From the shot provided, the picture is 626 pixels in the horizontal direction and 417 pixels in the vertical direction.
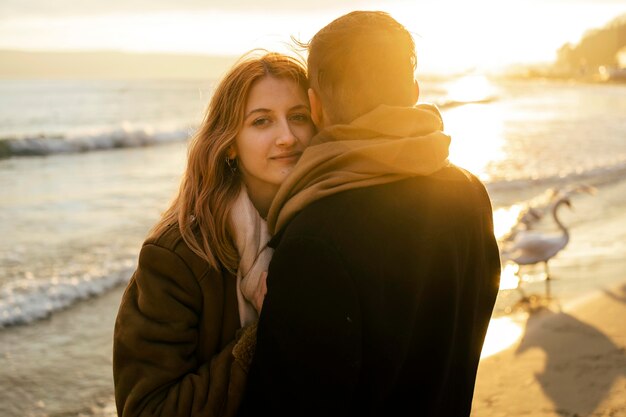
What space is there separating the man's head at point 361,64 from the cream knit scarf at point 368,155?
5 centimetres

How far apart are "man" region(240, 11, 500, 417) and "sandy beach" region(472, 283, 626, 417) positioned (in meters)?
2.48

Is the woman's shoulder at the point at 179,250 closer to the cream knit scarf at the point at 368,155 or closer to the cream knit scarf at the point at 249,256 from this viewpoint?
the cream knit scarf at the point at 249,256

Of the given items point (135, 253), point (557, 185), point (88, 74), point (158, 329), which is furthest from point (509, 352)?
point (88, 74)

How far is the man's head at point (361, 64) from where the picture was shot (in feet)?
5.89

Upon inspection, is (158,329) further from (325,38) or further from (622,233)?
(622,233)

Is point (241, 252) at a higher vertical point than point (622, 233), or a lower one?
higher

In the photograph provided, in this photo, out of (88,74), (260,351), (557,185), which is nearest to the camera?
(260,351)

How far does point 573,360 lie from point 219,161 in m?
3.39

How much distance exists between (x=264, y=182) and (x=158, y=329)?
26.0 inches

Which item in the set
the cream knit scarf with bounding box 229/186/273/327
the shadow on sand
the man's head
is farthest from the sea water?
the man's head

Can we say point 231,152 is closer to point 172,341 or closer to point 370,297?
point 172,341

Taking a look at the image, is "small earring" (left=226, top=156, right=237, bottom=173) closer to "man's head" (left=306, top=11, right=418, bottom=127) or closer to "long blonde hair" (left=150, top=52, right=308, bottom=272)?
"long blonde hair" (left=150, top=52, right=308, bottom=272)

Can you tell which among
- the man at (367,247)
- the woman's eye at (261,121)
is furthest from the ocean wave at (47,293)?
the man at (367,247)

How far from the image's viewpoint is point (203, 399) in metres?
2.11
